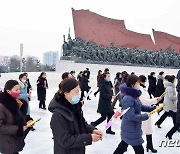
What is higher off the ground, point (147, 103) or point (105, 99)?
point (147, 103)

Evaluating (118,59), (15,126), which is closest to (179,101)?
(15,126)

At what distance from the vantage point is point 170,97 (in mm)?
5102

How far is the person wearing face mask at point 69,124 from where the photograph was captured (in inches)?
76.5

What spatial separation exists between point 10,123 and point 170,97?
3.25m

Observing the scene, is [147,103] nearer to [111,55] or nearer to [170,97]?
[170,97]

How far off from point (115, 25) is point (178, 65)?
7.06 meters

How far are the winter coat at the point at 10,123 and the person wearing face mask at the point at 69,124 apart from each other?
0.72m

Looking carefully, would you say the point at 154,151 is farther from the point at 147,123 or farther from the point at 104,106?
the point at 104,106

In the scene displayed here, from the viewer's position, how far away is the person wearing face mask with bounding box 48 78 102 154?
1.94 meters

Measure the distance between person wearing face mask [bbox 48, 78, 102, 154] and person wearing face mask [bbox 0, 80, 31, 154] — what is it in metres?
0.71

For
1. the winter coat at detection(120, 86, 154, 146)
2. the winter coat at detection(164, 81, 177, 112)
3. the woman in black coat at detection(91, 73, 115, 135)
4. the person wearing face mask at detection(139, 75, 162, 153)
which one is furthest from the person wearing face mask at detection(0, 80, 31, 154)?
the winter coat at detection(164, 81, 177, 112)

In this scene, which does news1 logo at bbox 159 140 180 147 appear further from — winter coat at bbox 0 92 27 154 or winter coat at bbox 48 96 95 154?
winter coat at bbox 48 96 95 154

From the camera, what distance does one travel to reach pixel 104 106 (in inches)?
210

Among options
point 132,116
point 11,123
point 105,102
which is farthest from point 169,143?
point 11,123
